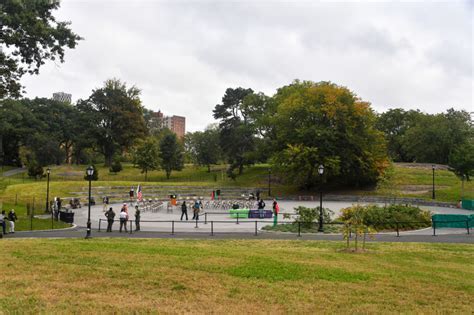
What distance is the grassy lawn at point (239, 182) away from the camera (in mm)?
45625

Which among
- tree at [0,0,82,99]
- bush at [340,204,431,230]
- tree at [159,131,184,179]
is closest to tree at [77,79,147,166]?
tree at [159,131,184,179]

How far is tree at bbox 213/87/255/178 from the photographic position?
68.8m

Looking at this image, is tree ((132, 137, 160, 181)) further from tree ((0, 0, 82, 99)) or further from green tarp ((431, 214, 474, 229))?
green tarp ((431, 214, 474, 229))

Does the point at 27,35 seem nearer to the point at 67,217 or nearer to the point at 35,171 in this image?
the point at 67,217

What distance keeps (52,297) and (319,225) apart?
18875mm

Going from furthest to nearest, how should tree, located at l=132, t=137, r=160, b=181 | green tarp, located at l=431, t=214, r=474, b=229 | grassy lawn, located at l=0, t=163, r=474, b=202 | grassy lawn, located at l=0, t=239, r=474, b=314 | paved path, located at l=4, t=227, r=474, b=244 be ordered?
tree, located at l=132, t=137, r=160, b=181
grassy lawn, located at l=0, t=163, r=474, b=202
green tarp, located at l=431, t=214, r=474, b=229
paved path, located at l=4, t=227, r=474, b=244
grassy lawn, located at l=0, t=239, r=474, b=314

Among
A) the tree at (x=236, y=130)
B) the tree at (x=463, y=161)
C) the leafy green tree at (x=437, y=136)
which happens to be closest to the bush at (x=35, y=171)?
the tree at (x=236, y=130)

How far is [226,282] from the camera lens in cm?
953

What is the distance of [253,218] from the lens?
3116 centimetres

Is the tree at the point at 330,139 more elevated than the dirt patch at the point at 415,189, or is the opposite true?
the tree at the point at 330,139

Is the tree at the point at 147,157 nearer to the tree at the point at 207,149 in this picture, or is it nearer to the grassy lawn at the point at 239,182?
the grassy lawn at the point at 239,182

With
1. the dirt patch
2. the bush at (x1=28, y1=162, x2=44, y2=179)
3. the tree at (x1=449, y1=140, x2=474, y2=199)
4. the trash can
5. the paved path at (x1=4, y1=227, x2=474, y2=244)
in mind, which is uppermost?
the tree at (x1=449, y1=140, x2=474, y2=199)

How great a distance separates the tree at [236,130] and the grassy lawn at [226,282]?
5221 cm

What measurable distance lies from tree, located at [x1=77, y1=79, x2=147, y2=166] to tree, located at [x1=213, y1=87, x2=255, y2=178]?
57.7ft
